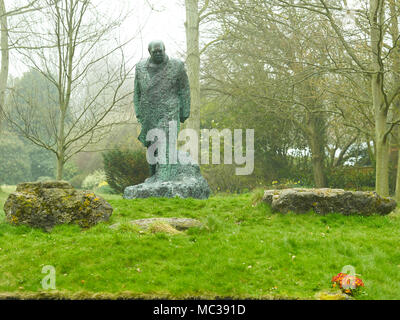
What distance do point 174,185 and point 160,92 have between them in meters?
2.52

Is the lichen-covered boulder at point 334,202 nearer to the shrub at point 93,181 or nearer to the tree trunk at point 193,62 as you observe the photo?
the tree trunk at point 193,62

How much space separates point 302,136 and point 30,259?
14.2 m

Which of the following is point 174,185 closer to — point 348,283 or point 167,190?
point 167,190

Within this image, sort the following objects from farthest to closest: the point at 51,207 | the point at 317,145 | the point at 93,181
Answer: the point at 93,181 < the point at 317,145 < the point at 51,207

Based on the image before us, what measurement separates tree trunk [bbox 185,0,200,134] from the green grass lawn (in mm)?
8440

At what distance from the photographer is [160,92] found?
35.0 ft

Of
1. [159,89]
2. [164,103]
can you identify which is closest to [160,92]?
[159,89]

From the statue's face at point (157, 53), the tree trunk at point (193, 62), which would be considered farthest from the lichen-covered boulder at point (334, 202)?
the tree trunk at point (193, 62)

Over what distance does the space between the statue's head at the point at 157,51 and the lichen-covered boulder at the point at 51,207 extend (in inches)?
176

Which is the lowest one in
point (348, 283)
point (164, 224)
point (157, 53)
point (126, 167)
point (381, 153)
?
point (348, 283)

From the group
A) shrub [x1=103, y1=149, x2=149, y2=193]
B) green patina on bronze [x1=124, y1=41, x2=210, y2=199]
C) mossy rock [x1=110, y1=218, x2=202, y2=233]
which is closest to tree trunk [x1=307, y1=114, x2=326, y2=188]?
shrub [x1=103, y1=149, x2=149, y2=193]

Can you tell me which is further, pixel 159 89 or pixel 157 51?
pixel 159 89

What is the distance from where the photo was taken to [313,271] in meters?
5.16
